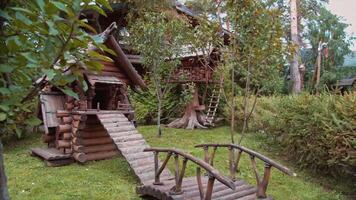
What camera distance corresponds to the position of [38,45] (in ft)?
4.73

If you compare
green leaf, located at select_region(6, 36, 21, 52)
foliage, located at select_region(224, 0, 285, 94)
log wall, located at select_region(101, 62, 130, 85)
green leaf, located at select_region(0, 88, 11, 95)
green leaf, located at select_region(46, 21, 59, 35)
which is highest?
foliage, located at select_region(224, 0, 285, 94)

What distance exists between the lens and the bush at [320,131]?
754 cm

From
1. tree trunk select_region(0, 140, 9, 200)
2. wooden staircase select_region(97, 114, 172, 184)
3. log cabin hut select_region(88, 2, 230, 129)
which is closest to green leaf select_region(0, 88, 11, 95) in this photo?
tree trunk select_region(0, 140, 9, 200)

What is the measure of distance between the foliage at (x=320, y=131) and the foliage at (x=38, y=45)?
23.4ft

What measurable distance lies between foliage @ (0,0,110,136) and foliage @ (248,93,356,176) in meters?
7.13

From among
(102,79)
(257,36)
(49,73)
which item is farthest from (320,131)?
(49,73)

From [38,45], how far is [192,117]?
47.4ft

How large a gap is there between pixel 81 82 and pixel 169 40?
444 inches

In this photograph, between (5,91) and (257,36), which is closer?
(5,91)

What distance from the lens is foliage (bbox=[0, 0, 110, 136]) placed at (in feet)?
4.16

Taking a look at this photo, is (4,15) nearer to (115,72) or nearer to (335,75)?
(115,72)

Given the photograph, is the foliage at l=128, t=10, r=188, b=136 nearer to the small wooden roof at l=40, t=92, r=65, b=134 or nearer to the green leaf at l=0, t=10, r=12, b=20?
the small wooden roof at l=40, t=92, r=65, b=134

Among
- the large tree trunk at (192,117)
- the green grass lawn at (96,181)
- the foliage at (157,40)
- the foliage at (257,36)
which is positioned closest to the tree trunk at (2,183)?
the green grass lawn at (96,181)

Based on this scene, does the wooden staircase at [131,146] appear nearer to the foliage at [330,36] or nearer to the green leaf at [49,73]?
the green leaf at [49,73]
